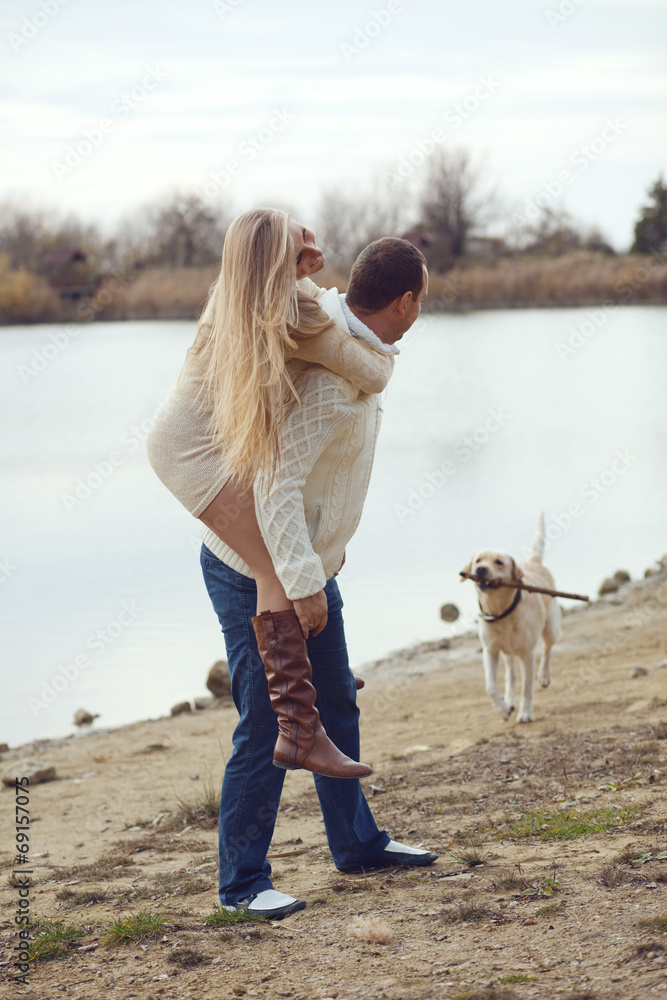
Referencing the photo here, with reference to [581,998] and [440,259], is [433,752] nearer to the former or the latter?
[581,998]

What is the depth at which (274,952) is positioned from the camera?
2756mm

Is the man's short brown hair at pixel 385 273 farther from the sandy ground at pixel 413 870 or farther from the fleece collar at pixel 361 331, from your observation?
the sandy ground at pixel 413 870

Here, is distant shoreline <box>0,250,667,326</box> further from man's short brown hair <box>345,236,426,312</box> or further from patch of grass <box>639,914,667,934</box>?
patch of grass <box>639,914,667,934</box>

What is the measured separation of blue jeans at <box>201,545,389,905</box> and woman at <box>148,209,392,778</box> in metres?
0.17

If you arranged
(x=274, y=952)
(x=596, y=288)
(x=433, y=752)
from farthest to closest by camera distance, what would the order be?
(x=596, y=288)
(x=433, y=752)
(x=274, y=952)

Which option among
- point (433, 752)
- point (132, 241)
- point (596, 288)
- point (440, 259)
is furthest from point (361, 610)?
point (132, 241)

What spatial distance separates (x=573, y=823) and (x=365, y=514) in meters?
11.1

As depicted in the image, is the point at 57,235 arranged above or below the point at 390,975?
above

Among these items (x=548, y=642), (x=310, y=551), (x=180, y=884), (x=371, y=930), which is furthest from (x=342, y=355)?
(x=548, y=642)

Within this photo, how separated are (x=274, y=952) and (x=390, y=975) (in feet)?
1.31

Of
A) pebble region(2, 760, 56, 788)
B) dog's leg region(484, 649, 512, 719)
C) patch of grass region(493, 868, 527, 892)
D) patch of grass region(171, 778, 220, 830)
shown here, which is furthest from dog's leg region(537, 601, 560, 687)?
patch of grass region(493, 868, 527, 892)

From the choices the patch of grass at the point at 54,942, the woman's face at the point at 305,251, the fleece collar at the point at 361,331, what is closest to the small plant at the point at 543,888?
the patch of grass at the point at 54,942

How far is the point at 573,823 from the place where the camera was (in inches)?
142

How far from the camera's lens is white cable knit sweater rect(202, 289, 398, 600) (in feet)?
8.98
